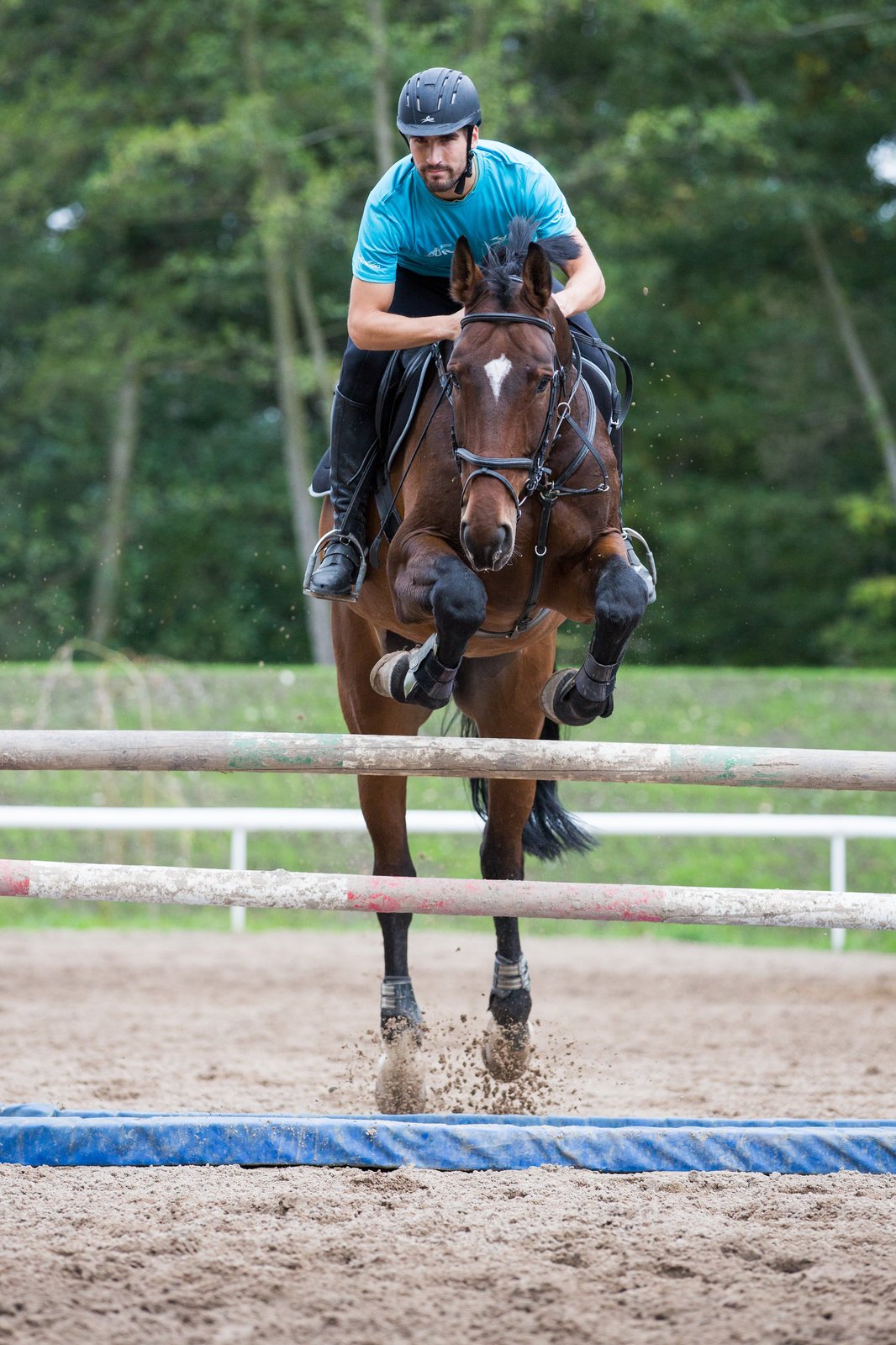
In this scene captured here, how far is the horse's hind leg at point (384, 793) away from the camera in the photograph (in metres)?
4.95

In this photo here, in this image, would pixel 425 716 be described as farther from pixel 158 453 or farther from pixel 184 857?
pixel 158 453

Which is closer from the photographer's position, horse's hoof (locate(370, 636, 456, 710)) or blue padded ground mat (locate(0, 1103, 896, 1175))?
blue padded ground mat (locate(0, 1103, 896, 1175))

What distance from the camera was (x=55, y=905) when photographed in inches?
495

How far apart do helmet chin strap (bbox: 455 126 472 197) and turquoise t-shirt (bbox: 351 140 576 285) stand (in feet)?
0.17

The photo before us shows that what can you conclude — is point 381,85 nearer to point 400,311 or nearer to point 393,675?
point 400,311

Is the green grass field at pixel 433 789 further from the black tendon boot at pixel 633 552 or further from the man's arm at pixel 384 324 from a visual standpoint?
the man's arm at pixel 384 324

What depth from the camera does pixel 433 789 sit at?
11422mm

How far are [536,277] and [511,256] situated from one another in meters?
0.12

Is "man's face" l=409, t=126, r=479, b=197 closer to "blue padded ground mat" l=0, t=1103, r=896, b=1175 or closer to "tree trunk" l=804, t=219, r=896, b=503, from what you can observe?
"blue padded ground mat" l=0, t=1103, r=896, b=1175

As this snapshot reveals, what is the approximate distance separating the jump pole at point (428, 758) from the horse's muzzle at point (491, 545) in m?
0.52

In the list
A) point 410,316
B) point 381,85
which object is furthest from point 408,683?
point 381,85

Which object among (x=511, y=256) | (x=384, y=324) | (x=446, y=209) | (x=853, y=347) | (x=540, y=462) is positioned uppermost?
(x=853, y=347)

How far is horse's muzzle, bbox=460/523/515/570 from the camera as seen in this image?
12.1 feet

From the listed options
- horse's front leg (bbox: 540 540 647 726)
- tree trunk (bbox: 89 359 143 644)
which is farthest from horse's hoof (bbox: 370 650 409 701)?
tree trunk (bbox: 89 359 143 644)
